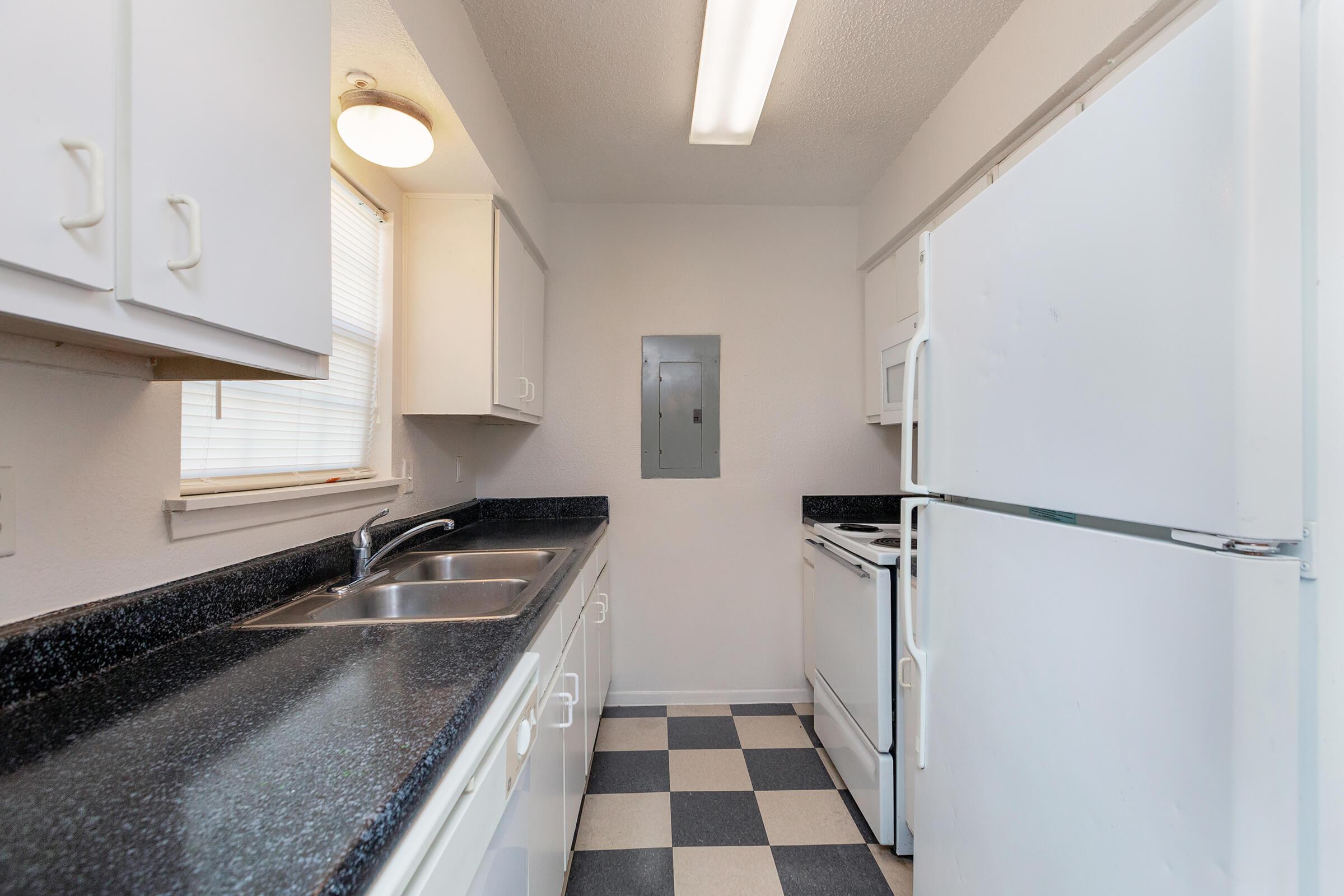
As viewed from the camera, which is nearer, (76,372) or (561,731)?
(76,372)

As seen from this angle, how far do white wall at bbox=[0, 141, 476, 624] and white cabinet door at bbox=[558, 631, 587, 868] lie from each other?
0.81 meters

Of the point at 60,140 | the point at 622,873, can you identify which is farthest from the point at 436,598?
the point at 60,140

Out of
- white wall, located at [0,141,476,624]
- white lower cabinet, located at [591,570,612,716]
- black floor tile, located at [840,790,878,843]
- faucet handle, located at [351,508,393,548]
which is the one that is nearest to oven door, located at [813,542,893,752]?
black floor tile, located at [840,790,878,843]

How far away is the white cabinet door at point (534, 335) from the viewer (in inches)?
92.9

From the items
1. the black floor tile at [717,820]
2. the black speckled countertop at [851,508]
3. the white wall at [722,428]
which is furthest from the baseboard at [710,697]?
the black speckled countertop at [851,508]

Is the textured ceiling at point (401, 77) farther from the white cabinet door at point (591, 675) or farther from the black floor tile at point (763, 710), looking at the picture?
the black floor tile at point (763, 710)

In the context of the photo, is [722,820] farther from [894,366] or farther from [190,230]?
[190,230]

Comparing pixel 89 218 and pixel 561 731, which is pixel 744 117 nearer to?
pixel 89 218

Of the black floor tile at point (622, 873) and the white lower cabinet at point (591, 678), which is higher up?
the white lower cabinet at point (591, 678)

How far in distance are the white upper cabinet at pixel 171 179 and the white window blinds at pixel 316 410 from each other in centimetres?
30

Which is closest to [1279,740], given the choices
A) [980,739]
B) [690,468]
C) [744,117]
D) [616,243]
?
[980,739]

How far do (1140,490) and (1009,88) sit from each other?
4.73 ft

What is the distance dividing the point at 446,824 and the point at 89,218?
728mm

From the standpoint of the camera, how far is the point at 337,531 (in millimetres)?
1559
